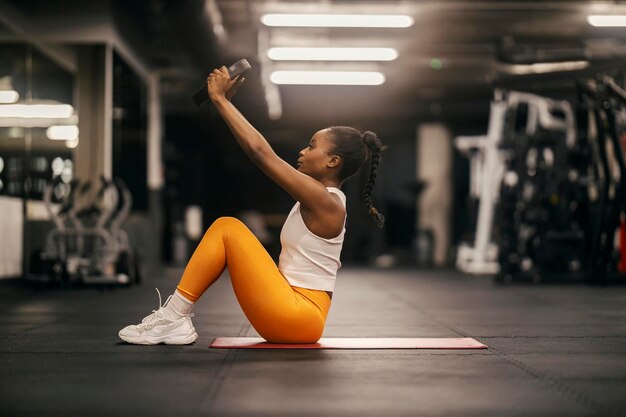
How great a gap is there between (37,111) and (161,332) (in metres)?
7.03

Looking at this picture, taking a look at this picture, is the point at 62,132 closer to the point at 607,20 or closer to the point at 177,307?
the point at 607,20

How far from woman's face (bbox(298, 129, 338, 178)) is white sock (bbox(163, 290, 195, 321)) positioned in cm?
77

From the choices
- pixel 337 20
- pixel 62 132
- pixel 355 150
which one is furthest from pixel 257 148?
pixel 62 132

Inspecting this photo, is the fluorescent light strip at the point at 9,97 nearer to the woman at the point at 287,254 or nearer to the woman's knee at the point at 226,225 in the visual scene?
the woman at the point at 287,254

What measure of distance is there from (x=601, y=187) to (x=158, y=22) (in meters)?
5.77

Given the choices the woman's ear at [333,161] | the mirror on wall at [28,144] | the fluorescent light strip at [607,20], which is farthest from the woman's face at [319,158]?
the fluorescent light strip at [607,20]

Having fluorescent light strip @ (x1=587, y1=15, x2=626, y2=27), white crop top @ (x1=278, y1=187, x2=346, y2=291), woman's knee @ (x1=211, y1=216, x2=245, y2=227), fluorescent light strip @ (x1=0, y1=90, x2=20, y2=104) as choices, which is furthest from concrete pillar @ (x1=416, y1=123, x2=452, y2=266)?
woman's knee @ (x1=211, y1=216, x2=245, y2=227)

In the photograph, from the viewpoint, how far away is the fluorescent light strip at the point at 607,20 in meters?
10.1

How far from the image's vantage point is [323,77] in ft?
42.1

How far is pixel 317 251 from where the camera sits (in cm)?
367

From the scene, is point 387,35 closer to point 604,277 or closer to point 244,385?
point 604,277

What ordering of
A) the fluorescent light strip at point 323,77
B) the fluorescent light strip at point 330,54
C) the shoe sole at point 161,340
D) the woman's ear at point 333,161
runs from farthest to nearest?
1. the fluorescent light strip at point 323,77
2. the fluorescent light strip at point 330,54
3. the shoe sole at point 161,340
4. the woman's ear at point 333,161

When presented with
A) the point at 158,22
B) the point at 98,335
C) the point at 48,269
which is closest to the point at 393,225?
the point at 158,22

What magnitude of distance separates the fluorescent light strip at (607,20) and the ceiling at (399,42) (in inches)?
4.0
